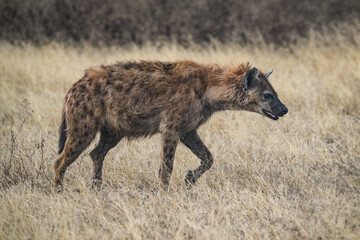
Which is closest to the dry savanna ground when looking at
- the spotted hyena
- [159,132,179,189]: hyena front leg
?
[159,132,179,189]: hyena front leg

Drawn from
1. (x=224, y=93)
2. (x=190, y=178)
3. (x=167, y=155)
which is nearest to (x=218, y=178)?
(x=190, y=178)

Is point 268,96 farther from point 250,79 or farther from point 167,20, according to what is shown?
point 167,20

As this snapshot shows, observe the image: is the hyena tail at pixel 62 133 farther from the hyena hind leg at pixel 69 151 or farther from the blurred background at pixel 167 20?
the blurred background at pixel 167 20

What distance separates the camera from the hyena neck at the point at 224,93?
4.98 metres

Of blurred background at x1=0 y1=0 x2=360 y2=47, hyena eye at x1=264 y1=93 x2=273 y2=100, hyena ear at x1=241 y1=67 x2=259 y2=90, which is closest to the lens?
hyena ear at x1=241 y1=67 x2=259 y2=90

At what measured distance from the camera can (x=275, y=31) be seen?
12.2 metres

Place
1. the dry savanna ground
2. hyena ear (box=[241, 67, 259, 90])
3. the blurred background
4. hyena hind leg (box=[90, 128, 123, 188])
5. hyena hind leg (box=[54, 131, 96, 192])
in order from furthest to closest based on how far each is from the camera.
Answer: the blurred background, hyena hind leg (box=[90, 128, 123, 188]), hyena ear (box=[241, 67, 259, 90]), hyena hind leg (box=[54, 131, 96, 192]), the dry savanna ground

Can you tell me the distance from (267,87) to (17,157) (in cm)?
273

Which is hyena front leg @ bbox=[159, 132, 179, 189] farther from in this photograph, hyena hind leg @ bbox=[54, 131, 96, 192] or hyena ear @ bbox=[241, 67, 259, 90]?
hyena ear @ bbox=[241, 67, 259, 90]

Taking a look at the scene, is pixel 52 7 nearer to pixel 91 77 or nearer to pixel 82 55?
pixel 82 55

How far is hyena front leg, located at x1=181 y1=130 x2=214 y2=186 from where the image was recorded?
16.4ft

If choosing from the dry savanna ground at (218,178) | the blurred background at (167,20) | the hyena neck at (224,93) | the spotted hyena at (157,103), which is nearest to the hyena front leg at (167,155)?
the spotted hyena at (157,103)

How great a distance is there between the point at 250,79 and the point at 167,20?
320 inches

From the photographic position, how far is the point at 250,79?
4.99 m
